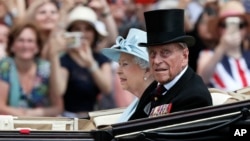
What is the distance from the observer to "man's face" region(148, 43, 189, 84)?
6.18m

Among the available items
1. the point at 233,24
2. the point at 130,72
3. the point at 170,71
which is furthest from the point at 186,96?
the point at 233,24

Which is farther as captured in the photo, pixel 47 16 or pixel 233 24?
pixel 47 16

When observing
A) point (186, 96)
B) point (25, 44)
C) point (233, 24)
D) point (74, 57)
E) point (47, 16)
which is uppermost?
point (47, 16)

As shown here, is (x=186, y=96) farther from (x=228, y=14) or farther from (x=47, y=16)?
(x=47, y=16)

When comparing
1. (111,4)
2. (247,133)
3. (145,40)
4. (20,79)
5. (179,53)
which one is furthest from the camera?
(111,4)

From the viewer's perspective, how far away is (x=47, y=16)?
969cm

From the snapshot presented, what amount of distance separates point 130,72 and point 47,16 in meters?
2.96

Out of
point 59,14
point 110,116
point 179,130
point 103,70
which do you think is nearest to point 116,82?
point 103,70

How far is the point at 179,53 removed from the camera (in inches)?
245

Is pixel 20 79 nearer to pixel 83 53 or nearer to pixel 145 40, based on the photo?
pixel 83 53

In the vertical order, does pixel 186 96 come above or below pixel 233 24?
below

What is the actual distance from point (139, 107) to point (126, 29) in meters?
2.91

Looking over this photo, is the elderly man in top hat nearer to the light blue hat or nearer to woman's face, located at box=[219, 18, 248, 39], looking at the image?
the light blue hat

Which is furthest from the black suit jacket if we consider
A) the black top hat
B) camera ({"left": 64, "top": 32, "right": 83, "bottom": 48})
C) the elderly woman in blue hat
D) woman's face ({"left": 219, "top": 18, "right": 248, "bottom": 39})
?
woman's face ({"left": 219, "top": 18, "right": 248, "bottom": 39})
